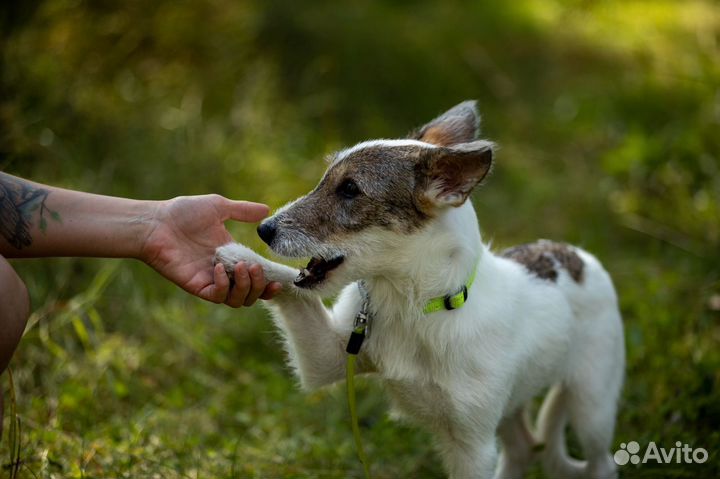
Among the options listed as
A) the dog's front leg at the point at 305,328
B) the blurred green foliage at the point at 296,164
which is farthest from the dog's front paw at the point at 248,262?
the blurred green foliage at the point at 296,164

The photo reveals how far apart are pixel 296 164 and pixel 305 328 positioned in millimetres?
3770

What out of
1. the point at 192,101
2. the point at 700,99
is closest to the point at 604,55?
the point at 700,99

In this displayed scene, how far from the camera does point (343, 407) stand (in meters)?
4.79

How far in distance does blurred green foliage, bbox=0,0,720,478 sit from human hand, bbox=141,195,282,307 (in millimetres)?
932

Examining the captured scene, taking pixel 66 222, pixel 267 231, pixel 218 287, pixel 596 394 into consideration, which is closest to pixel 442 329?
pixel 267 231

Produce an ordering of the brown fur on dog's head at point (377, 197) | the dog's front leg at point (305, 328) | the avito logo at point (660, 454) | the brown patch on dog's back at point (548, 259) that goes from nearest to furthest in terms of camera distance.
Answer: the brown fur on dog's head at point (377, 197) → the dog's front leg at point (305, 328) → the brown patch on dog's back at point (548, 259) → the avito logo at point (660, 454)

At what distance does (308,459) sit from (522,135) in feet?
17.9

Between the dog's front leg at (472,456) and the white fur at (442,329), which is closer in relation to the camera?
the white fur at (442,329)

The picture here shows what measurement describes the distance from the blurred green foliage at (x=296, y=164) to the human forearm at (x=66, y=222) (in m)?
0.99

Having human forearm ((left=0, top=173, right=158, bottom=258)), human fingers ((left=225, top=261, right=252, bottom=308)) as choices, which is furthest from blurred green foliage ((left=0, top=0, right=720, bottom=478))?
human forearm ((left=0, top=173, right=158, bottom=258))

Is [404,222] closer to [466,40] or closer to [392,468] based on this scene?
[392,468]

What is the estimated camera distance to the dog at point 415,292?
10.6 feet

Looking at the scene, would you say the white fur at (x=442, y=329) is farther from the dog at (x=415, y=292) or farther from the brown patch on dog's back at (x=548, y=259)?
the brown patch on dog's back at (x=548, y=259)

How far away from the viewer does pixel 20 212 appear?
313 cm
